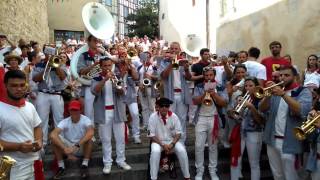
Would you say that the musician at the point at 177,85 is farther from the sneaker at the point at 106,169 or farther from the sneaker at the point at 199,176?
the sneaker at the point at 106,169

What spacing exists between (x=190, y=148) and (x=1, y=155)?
4.28 m

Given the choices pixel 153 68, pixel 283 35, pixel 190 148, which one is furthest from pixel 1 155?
pixel 283 35

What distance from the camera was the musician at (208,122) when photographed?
700 cm

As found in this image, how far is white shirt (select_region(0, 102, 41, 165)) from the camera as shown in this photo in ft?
14.4

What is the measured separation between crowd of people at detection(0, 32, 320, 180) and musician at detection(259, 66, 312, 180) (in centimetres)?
1

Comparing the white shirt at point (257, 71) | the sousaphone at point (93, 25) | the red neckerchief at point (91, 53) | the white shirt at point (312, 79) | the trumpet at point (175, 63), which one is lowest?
the white shirt at point (312, 79)

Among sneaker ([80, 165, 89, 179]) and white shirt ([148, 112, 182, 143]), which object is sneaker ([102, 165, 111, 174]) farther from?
white shirt ([148, 112, 182, 143])

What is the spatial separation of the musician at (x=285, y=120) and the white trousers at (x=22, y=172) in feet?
10.3

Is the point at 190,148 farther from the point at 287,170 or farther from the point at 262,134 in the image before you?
the point at 287,170

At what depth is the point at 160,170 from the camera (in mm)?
7129

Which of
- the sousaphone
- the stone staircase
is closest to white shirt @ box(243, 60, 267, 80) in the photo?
the stone staircase


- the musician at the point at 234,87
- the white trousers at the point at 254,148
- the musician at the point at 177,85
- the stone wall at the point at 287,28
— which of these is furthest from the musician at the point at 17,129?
the stone wall at the point at 287,28

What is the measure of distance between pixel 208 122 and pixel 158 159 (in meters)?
1.09

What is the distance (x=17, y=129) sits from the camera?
4.45m
